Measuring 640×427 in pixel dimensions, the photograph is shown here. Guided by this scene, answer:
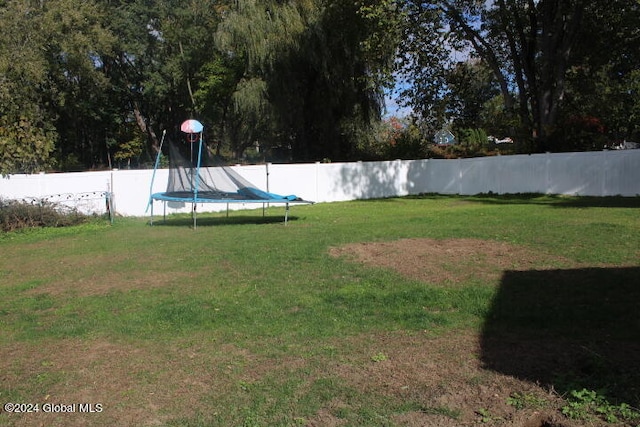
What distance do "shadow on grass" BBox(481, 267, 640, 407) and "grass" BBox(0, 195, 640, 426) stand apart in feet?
0.15

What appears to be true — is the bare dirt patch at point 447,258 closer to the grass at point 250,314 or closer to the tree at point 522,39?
the grass at point 250,314

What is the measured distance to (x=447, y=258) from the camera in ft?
29.3

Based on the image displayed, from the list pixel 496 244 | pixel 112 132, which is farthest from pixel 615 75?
pixel 112 132

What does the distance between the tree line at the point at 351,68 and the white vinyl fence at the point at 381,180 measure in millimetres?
1759

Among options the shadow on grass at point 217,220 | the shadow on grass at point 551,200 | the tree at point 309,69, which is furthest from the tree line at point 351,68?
the shadow on grass at point 217,220

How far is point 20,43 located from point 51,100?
8.13m

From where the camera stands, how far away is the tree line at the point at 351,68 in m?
22.7

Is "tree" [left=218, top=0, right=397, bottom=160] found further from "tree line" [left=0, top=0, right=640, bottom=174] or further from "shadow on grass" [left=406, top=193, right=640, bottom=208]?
"shadow on grass" [left=406, top=193, right=640, bottom=208]

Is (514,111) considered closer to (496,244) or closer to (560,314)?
(496,244)

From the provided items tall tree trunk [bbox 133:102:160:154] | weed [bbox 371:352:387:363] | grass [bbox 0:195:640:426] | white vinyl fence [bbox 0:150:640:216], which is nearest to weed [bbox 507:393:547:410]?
grass [bbox 0:195:640:426]

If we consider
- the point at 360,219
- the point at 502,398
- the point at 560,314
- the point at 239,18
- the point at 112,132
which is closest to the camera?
the point at 502,398

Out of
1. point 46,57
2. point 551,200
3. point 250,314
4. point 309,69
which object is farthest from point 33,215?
point 46,57

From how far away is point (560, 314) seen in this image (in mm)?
6090

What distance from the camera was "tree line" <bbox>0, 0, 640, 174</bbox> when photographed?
22.7m
